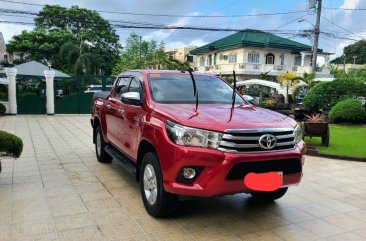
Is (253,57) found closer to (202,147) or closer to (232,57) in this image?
(232,57)

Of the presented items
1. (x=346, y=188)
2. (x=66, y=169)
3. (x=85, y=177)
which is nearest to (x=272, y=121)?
(x=346, y=188)

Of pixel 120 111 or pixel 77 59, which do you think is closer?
pixel 120 111

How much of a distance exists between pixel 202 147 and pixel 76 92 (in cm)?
1594

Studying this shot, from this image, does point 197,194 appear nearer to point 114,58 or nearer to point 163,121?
point 163,121

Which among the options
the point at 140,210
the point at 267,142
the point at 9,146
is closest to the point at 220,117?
the point at 267,142

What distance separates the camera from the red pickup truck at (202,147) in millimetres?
3396

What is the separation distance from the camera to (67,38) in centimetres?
3741

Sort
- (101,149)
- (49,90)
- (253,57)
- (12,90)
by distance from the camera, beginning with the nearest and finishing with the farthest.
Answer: (101,149) → (12,90) → (49,90) → (253,57)

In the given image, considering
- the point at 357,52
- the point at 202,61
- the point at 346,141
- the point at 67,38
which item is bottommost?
the point at 346,141

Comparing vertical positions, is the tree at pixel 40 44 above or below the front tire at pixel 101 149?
above

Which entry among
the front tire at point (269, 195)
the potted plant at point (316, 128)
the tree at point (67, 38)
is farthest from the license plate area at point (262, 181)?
the tree at point (67, 38)

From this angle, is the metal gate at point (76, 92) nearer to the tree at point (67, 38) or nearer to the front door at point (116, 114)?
the front door at point (116, 114)

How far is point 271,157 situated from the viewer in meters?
3.50

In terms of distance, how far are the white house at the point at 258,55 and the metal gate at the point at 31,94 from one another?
23.2m
